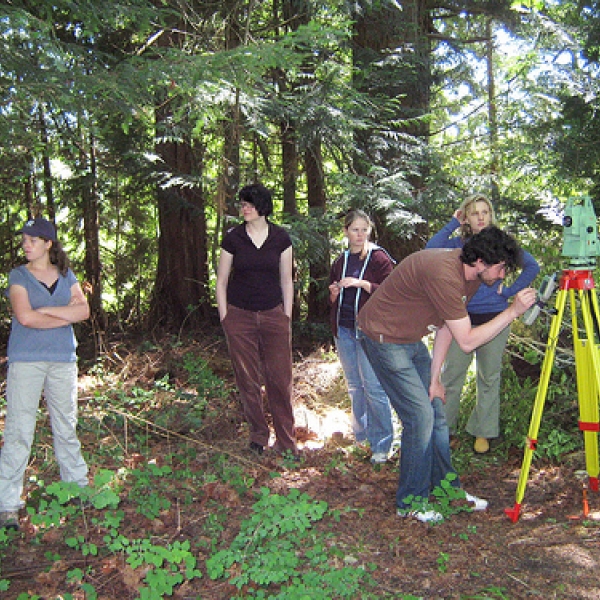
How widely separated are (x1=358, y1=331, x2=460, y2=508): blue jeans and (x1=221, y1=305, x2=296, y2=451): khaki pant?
43.1 inches

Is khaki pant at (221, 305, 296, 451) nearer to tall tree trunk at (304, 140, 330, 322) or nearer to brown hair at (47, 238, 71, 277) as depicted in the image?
brown hair at (47, 238, 71, 277)

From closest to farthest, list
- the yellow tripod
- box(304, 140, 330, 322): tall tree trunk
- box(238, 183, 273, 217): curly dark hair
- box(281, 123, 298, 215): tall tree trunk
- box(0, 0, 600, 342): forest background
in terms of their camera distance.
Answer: the yellow tripod → box(0, 0, 600, 342): forest background → box(238, 183, 273, 217): curly dark hair → box(304, 140, 330, 322): tall tree trunk → box(281, 123, 298, 215): tall tree trunk

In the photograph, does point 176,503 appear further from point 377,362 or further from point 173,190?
point 173,190

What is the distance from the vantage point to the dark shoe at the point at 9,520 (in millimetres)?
3960

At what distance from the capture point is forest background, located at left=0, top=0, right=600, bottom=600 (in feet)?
11.9

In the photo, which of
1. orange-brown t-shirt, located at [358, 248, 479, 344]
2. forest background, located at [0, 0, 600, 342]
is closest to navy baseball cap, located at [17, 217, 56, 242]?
forest background, located at [0, 0, 600, 342]

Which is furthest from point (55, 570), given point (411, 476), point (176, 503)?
point (411, 476)

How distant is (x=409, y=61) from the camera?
7.62 meters

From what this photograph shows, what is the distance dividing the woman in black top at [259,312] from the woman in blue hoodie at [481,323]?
1.23 m

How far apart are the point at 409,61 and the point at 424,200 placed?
1712 mm

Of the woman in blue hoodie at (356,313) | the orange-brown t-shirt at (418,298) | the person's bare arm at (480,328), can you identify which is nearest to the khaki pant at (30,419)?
the orange-brown t-shirt at (418,298)

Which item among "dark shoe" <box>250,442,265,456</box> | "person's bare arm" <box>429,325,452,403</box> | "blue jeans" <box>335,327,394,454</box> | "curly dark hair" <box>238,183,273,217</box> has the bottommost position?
"dark shoe" <box>250,442,265,456</box>

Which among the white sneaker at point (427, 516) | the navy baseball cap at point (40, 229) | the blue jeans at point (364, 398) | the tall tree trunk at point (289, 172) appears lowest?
the white sneaker at point (427, 516)

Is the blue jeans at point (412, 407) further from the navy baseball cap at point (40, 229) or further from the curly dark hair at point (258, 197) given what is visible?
the navy baseball cap at point (40, 229)
